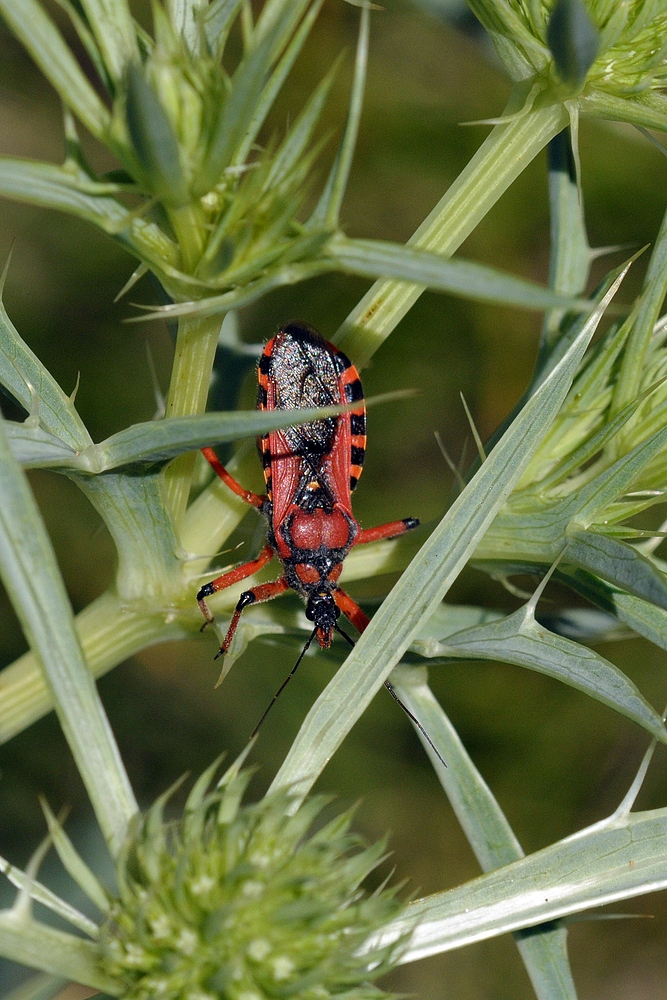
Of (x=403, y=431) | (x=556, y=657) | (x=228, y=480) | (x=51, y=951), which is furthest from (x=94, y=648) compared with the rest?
(x=403, y=431)

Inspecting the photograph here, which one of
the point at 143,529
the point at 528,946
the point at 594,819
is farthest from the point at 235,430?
the point at 594,819

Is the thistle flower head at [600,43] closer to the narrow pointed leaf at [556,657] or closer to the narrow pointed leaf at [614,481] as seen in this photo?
the narrow pointed leaf at [614,481]

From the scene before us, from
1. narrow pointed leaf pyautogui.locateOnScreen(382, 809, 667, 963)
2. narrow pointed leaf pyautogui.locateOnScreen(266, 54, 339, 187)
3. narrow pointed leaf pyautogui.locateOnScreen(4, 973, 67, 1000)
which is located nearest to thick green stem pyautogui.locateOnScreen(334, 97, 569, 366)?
narrow pointed leaf pyautogui.locateOnScreen(266, 54, 339, 187)

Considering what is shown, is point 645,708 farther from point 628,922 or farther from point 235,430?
point 628,922

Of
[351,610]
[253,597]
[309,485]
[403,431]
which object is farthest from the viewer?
[403,431]

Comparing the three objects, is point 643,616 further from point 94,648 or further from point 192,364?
point 94,648

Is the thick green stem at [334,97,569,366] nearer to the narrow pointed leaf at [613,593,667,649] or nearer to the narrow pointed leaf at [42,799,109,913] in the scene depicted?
the narrow pointed leaf at [613,593,667,649]
